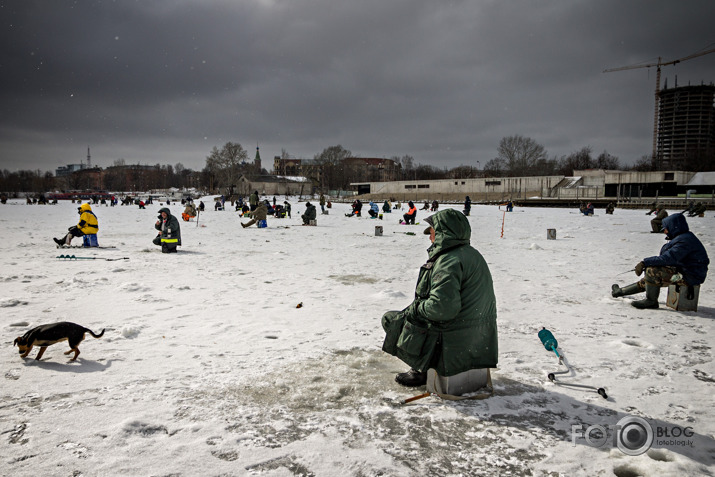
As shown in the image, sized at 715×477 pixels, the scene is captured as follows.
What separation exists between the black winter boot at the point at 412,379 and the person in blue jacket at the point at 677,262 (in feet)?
14.4

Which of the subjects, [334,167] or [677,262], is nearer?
[677,262]

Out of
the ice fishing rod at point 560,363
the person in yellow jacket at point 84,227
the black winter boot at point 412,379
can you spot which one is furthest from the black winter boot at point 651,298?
the person in yellow jacket at point 84,227

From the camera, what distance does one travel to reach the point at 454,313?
3160 mm

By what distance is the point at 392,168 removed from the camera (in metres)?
168

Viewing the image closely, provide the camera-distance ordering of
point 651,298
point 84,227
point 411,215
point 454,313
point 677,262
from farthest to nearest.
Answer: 1. point 411,215
2. point 84,227
3. point 651,298
4. point 677,262
5. point 454,313

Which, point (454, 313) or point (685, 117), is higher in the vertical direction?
point (685, 117)

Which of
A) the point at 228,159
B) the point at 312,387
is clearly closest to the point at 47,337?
the point at 312,387

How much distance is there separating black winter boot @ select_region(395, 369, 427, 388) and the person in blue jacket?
440cm

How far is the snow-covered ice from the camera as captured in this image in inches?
106

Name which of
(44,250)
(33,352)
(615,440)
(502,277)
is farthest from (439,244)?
(44,250)

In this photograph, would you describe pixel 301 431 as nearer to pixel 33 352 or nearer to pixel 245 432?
pixel 245 432

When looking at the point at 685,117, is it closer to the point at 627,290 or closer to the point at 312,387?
the point at 627,290

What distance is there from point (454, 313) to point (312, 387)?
1519 millimetres

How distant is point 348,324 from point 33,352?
141 inches
